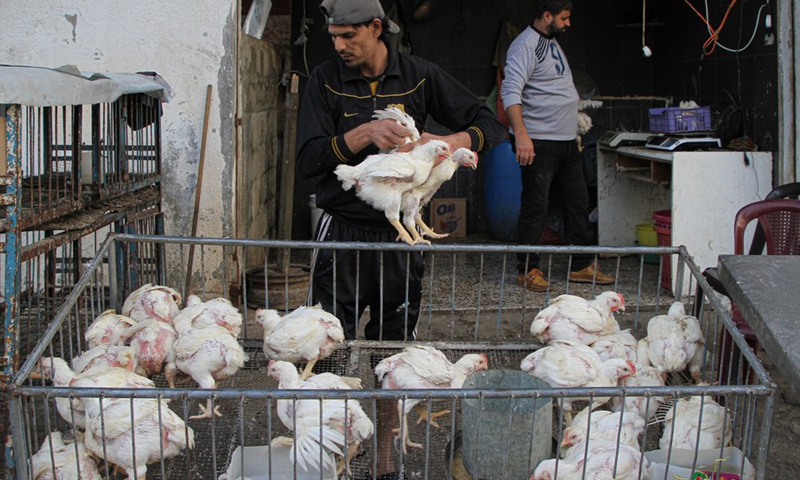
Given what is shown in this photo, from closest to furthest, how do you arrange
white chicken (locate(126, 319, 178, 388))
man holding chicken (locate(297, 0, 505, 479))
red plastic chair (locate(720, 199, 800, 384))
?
white chicken (locate(126, 319, 178, 388))
man holding chicken (locate(297, 0, 505, 479))
red plastic chair (locate(720, 199, 800, 384))

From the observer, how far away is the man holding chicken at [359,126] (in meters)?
3.69

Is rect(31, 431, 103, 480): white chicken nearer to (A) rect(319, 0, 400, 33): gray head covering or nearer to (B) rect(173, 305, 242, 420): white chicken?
(B) rect(173, 305, 242, 420): white chicken

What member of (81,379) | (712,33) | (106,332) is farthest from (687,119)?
(81,379)

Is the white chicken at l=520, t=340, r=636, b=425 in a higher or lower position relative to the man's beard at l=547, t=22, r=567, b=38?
lower

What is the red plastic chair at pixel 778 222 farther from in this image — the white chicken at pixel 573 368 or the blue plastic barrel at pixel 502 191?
the blue plastic barrel at pixel 502 191

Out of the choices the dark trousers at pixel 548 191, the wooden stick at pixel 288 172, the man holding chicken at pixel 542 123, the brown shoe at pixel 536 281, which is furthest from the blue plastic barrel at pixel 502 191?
the wooden stick at pixel 288 172

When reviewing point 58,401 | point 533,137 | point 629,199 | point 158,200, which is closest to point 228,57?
point 158,200

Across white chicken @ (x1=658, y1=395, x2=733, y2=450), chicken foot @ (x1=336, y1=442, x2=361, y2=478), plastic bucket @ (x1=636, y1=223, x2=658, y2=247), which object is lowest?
chicken foot @ (x1=336, y1=442, x2=361, y2=478)

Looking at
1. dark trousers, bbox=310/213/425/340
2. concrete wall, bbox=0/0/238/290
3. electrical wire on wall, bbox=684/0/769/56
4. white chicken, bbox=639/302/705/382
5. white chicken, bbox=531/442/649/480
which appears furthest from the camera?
electrical wire on wall, bbox=684/0/769/56

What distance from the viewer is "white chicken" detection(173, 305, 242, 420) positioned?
3.33m

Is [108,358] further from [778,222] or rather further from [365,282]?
[778,222]

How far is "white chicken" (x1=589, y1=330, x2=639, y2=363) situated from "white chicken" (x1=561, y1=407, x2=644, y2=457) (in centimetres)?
48

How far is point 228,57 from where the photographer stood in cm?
631

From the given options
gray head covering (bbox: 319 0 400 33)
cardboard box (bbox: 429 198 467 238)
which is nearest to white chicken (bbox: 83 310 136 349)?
gray head covering (bbox: 319 0 400 33)
